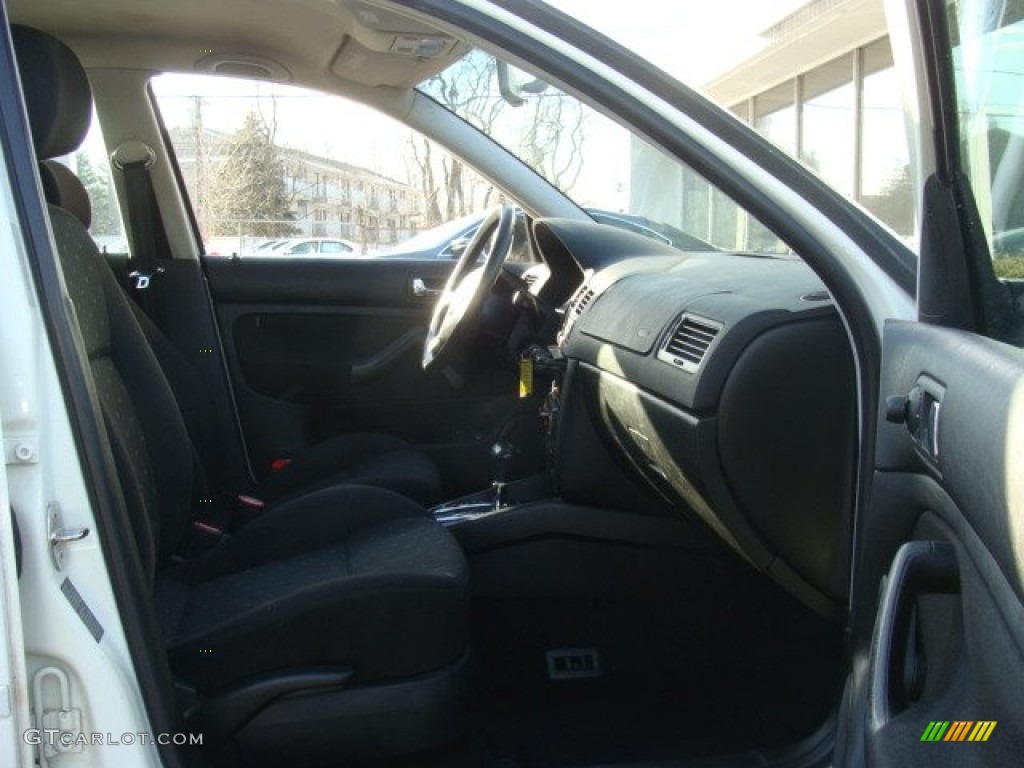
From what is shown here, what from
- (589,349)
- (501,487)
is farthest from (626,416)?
(501,487)

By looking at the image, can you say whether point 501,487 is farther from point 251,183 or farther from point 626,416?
point 251,183

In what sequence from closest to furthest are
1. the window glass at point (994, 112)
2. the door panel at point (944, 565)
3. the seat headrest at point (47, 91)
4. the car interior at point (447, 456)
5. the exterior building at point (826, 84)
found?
the door panel at point (944, 565) < the window glass at point (994, 112) < the car interior at point (447, 456) < the seat headrest at point (47, 91) < the exterior building at point (826, 84)

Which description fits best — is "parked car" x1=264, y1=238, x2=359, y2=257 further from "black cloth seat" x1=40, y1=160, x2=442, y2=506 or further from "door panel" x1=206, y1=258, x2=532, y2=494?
"black cloth seat" x1=40, y1=160, x2=442, y2=506

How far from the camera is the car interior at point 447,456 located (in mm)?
1687

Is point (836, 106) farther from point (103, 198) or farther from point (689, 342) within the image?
point (689, 342)

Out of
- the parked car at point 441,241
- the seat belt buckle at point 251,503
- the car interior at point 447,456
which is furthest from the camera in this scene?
the parked car at point 441,241

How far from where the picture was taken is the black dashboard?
1.58 m

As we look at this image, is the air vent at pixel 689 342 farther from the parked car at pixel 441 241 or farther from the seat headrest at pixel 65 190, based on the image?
the parked car at pixel 441 241

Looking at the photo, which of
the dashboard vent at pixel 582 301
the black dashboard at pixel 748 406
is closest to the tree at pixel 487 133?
the dashboard vent at pixel 582 301

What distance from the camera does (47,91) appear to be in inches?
73.7

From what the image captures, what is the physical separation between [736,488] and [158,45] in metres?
2.30

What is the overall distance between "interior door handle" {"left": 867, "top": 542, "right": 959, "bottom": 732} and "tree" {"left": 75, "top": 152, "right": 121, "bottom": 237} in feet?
8.26

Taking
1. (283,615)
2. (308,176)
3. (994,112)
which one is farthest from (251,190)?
(994,112)

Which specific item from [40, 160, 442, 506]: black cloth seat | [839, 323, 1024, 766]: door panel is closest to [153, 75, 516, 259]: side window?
[40, 160, 442, 506]: black cloth seat
